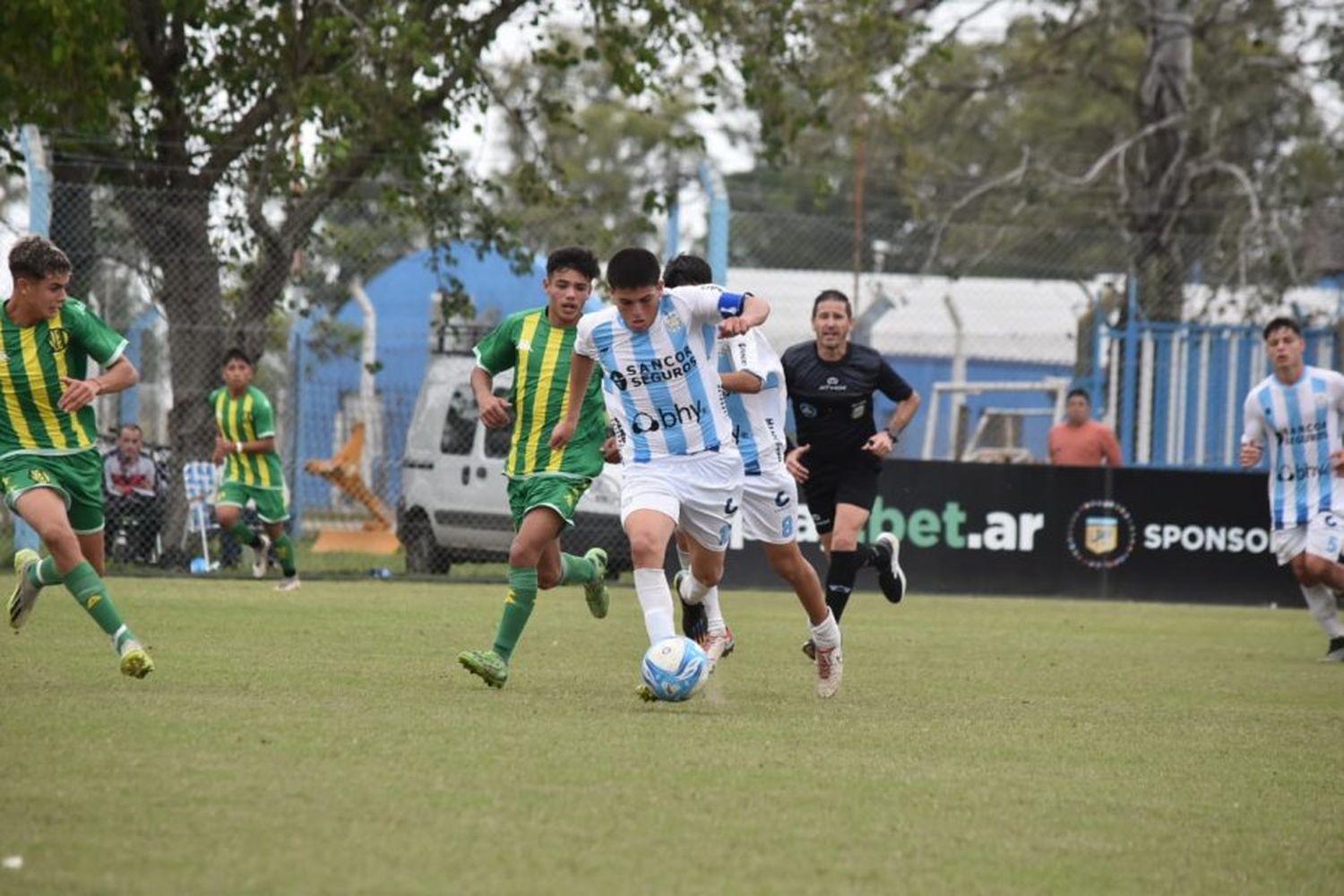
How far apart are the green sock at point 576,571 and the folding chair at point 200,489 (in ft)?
30.9

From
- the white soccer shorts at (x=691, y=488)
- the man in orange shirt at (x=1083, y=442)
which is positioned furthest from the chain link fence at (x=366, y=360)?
the white soccer shorts at (x=691, y=488)

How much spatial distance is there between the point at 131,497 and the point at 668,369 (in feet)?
42.0

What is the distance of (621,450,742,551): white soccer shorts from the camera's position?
344 inches

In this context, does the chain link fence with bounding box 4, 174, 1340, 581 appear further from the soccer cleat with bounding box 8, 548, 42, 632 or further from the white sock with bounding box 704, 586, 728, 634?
the soccer cleat with bounding box 8, 548, 42, 632

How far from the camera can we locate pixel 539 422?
32.7 feet

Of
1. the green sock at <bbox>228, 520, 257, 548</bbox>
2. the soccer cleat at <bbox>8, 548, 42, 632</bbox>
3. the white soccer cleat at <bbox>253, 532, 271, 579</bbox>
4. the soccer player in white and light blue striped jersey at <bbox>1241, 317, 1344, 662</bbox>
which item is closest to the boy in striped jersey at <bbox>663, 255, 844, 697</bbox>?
the soccer cleat at <bbox>8, 548, 42, 632</bbox>

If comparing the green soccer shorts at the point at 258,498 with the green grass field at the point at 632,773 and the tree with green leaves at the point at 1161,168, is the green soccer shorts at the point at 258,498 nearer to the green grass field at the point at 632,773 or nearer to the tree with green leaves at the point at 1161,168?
the green grass field at the point at 632,773

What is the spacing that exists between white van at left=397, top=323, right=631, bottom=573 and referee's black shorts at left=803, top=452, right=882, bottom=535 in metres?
7.42

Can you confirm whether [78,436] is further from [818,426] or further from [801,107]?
[801,107]

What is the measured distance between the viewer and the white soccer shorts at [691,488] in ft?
28.7

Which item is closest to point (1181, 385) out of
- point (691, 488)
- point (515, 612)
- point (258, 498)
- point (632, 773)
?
point (258, 498)

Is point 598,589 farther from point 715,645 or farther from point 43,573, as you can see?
point 43,573

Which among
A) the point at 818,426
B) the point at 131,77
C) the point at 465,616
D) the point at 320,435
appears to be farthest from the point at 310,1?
the point at 818,426

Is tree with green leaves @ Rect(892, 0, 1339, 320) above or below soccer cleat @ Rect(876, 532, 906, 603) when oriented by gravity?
above
